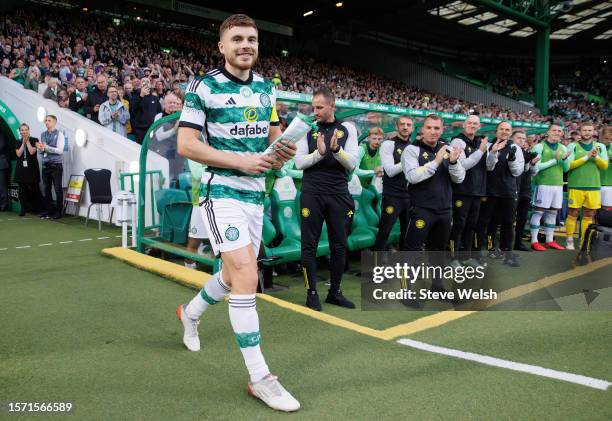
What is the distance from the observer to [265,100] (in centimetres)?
281

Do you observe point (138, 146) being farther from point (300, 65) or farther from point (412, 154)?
point (300, 65)

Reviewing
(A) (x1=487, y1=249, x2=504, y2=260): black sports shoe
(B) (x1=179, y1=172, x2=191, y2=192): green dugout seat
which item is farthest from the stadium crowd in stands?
(A) (x1=487, y1=249, x2=504, y2=260): black sports shoe

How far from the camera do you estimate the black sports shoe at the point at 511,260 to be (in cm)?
643

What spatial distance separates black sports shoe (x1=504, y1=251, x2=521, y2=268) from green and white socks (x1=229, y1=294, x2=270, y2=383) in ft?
15.4

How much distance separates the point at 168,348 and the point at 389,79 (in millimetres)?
32374

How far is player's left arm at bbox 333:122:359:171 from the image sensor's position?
4.41m

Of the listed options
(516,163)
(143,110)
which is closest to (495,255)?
(516,163)

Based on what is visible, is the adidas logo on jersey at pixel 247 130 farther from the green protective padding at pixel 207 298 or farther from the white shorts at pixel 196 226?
the white shorts at pixel 196 226

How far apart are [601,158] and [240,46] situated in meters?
6.55

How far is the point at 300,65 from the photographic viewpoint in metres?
27.8

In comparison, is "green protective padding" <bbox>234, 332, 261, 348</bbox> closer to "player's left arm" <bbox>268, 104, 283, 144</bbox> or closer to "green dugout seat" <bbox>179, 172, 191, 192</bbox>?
"player's left arm" <bbox>268, 104, 283, 144</bbox>

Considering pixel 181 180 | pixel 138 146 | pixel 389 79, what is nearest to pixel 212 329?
pixel 181 180

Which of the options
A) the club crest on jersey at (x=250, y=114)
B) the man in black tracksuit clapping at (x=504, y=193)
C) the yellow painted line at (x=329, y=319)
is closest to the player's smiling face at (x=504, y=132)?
the man in black tracksuit clapping at (x=504, y=193)

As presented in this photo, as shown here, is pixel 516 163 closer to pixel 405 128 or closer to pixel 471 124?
pixel 471 124
